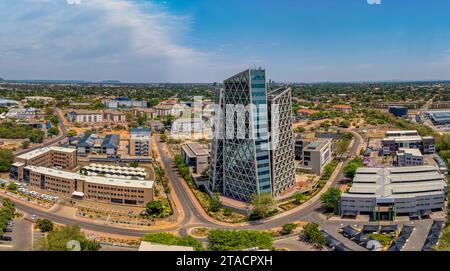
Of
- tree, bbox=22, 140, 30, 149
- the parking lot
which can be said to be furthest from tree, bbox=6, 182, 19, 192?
tree, bbox=22, 140, 30, 149

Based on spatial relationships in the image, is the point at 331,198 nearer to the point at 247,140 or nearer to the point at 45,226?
the point at 247,140

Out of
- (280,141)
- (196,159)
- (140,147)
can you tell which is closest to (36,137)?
(140,147)

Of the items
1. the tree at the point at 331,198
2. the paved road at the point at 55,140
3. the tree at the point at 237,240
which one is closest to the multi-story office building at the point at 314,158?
the tree at the point at 331,198

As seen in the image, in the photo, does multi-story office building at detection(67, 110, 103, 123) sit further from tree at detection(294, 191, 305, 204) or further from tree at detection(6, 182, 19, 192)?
tree at detection(294, 191, 305, 204)

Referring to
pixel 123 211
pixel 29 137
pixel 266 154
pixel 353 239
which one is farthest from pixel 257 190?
pixel 29 137

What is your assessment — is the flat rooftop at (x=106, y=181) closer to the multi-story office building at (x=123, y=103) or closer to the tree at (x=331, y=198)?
the tree at (x=331, y=198)
